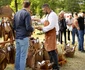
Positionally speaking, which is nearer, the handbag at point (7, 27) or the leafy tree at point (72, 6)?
the handbag at point (7, 27)

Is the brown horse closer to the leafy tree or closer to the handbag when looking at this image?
the handbag

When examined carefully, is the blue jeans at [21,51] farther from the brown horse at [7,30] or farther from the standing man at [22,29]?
the brown horse at [7,30]

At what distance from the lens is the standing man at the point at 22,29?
238 inches

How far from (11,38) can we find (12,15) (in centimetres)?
56

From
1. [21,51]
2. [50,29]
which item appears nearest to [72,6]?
[50,29]

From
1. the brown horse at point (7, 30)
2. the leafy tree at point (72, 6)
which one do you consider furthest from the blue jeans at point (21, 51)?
the leafy tree at point (72, 6)

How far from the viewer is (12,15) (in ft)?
22.0

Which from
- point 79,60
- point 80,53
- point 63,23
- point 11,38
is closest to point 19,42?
point 11,38

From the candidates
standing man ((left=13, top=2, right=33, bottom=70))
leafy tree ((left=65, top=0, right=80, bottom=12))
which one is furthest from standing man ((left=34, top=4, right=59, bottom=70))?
leafy tree ((left=65, top=0, right=80, bottom=12))

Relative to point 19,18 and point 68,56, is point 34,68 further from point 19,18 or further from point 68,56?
→ point 68,56

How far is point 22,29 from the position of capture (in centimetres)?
619

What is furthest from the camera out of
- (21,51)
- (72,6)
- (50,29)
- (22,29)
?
(72,6)

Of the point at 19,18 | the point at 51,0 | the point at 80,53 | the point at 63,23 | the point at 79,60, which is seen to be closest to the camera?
the point at 19,18

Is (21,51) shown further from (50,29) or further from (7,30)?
(50,29)
